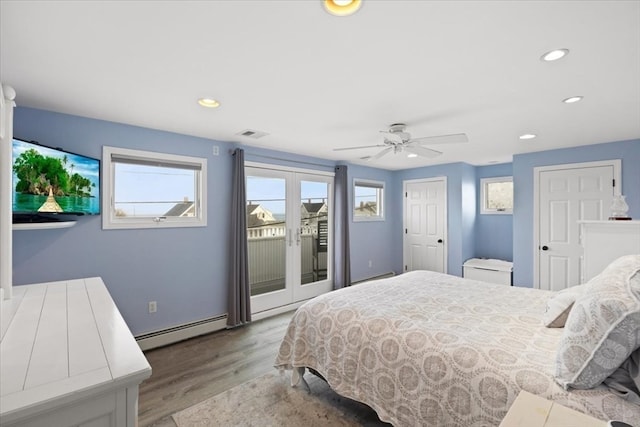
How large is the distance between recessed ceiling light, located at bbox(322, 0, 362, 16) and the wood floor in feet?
8.67

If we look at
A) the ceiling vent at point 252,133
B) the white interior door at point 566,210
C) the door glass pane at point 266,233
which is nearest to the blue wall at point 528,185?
the white interior door at point 566,210

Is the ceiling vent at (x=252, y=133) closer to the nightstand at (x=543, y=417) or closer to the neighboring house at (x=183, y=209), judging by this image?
the neighboring house at (x=183, y=209)

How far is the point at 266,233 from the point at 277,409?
238cm

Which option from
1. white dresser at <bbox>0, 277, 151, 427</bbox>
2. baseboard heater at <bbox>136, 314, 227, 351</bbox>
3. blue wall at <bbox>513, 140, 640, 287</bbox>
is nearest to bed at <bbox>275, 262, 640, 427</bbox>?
white dresser at <bbox>0, 277, 151, 427</bbox>

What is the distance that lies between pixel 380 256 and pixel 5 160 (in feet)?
17.5

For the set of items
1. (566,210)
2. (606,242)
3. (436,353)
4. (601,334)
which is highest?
(566,210)

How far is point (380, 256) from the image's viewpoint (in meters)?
5.87

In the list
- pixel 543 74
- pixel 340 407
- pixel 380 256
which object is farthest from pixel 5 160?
pixel 380 256

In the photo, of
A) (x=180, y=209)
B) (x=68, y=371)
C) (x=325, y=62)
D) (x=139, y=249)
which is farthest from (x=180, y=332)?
(x=325, y=62)

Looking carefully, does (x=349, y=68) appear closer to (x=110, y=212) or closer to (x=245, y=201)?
(x=245, y=201)

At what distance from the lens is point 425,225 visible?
18.9ft

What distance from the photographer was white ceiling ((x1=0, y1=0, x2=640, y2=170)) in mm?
1347

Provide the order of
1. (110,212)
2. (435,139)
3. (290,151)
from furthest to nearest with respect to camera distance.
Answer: (290,151)
(110,212)
(435,139)

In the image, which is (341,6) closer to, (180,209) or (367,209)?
(180,209)
